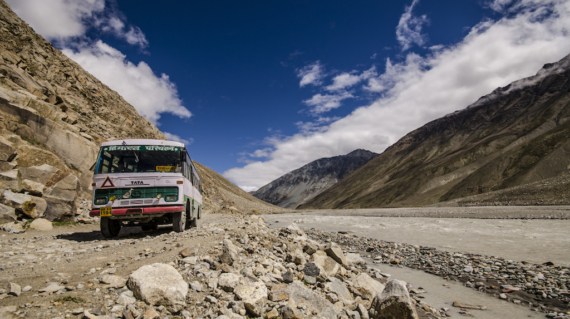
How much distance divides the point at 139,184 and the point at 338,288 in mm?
7660

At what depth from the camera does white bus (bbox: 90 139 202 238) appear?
9.84 m

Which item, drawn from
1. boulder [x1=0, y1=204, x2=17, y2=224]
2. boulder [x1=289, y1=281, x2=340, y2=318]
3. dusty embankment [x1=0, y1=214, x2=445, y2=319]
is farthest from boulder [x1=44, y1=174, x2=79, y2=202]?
boulder [x1=289, y1=281, x2=340, y2=318]

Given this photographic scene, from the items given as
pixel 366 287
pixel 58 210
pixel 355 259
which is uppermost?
pixel 58 210

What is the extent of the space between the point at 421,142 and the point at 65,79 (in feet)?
616

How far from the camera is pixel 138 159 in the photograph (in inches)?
415

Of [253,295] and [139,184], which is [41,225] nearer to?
[139,184]

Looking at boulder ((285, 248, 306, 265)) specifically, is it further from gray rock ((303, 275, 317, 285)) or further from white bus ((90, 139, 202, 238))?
white bus ((90, 139, 202, 238))

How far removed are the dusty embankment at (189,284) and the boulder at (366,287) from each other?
26 millimetres

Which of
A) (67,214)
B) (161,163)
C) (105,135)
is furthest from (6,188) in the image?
(105,135)

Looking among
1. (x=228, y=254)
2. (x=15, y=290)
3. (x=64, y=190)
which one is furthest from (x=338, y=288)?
(x=64, y=190)

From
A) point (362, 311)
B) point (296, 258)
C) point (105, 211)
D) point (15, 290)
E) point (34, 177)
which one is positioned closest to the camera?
point (15, 290)

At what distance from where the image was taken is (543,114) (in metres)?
118

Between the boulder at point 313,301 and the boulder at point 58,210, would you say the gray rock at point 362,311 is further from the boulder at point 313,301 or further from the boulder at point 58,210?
the boulder at point 58,210

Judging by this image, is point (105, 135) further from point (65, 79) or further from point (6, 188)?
point (6, 188)
